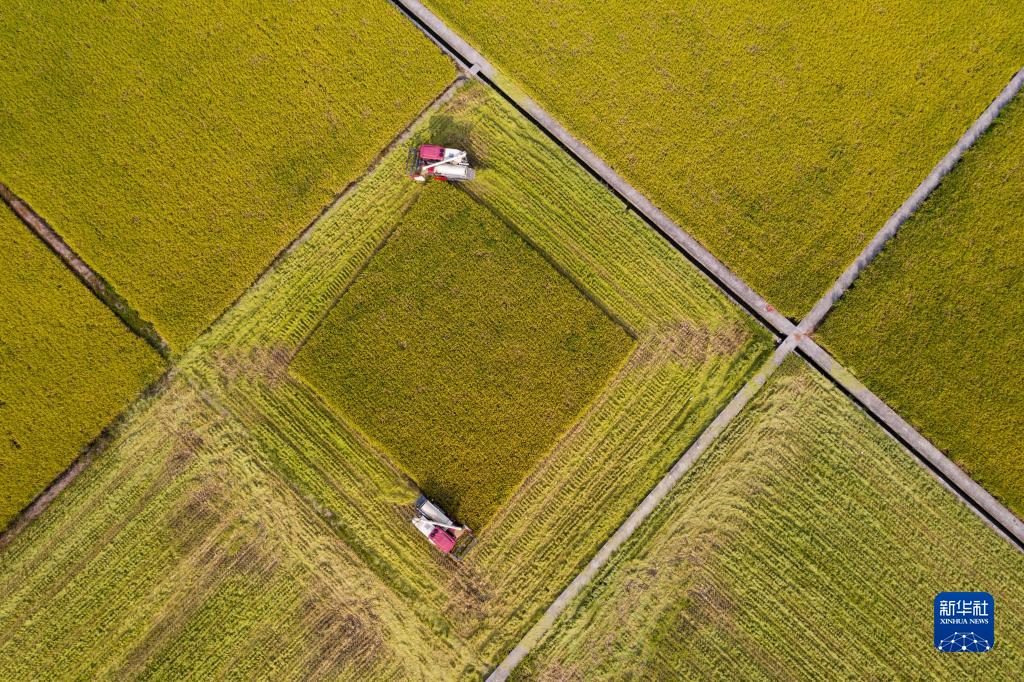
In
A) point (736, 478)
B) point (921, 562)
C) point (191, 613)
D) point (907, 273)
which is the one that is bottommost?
point (191, 613)

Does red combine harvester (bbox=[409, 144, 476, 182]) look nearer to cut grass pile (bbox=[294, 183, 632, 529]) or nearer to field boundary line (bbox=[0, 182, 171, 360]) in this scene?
cut grass pile (bbox=[294, 183, 632, 529])

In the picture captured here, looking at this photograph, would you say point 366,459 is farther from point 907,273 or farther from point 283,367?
point 907,273

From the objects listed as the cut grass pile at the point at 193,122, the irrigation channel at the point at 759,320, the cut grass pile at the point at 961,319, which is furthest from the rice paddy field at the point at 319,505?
the cut grass pile at the point at 961,319

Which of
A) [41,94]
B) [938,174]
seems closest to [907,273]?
[938,174]

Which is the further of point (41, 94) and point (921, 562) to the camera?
point (41, 94)

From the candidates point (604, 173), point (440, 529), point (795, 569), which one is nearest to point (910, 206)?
point (604, 173)
